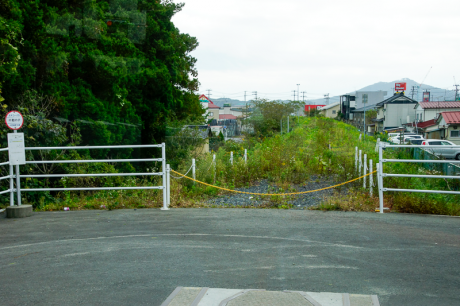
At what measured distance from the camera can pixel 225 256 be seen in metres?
5.13

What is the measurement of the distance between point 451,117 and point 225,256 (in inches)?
1331

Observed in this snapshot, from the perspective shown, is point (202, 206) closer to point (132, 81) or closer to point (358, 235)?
point (358, 235)

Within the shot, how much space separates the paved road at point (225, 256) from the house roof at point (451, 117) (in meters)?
29.1

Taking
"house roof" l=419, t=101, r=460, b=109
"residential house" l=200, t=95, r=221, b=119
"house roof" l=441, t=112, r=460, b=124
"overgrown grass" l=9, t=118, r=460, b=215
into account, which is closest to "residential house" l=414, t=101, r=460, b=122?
"house roof" l=419, t=101, r=460, b=109

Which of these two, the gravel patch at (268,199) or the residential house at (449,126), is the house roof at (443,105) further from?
the gravel patch at (268,199)

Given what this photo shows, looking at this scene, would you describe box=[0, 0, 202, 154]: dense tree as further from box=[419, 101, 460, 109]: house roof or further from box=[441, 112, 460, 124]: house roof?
box=[419, 101, 460, 109]: house roof

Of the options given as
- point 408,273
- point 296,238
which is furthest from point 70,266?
point 408,273

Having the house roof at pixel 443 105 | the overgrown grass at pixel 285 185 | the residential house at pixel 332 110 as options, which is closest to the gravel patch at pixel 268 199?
the overgrown grass at pixel 285 185

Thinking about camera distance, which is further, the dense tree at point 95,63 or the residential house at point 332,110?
the residential house at point 332,110

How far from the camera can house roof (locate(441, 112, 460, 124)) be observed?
32312 millimetres

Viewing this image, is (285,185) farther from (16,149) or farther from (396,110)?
(396,110)

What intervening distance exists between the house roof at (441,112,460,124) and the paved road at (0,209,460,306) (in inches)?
1145

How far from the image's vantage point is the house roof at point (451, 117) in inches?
1272

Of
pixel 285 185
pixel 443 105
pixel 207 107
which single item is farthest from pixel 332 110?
pixel 285 185
